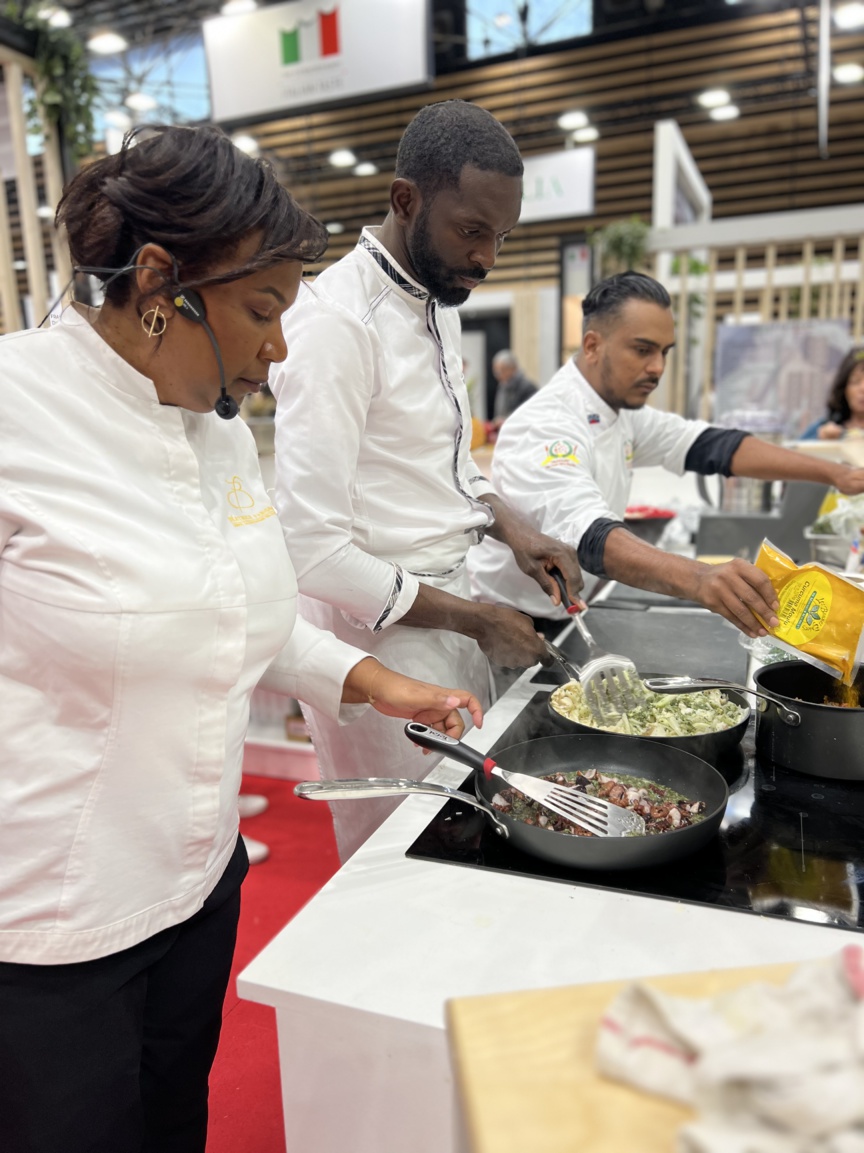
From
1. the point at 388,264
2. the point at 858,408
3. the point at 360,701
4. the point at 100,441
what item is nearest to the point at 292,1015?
the point at 360,701

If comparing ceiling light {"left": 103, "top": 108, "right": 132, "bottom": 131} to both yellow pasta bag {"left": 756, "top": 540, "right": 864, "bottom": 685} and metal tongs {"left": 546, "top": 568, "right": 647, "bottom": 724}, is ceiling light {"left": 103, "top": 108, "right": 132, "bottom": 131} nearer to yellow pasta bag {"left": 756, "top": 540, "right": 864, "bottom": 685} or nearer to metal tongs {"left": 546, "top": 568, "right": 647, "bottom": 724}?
metal tongs {"left": 546, "top": 568, "right": 647, "bottom": 724}

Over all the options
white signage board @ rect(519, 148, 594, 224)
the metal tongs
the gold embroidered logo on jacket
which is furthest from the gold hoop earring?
white signage board @ rect(519, 148, 594, 224)

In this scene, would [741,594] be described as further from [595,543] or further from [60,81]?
[60,81]

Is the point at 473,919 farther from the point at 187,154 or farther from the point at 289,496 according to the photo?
the point at 187,154

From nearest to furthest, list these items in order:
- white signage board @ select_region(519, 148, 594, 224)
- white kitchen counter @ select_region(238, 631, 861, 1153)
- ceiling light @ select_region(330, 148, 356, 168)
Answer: white kitchen counter @ select_region(238, 631, 861, 1153), white signage board @ select_region(519, 148, 594, 224), ceiling light @ select_region(330, 148, 356, 168)

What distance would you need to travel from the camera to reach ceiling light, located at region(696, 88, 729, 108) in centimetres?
886

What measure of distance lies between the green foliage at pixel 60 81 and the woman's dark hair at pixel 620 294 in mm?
2553

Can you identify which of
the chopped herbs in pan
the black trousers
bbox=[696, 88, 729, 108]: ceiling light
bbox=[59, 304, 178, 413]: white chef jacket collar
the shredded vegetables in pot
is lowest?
the black trousers

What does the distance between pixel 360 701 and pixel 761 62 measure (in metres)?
9.76

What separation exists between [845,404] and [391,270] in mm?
4392

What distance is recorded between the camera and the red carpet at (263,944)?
1993 mm

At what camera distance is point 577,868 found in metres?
1.09

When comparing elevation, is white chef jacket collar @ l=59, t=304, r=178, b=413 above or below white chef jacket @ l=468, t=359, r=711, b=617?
above

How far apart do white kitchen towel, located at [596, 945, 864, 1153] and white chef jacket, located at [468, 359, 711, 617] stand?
1.37 meters
